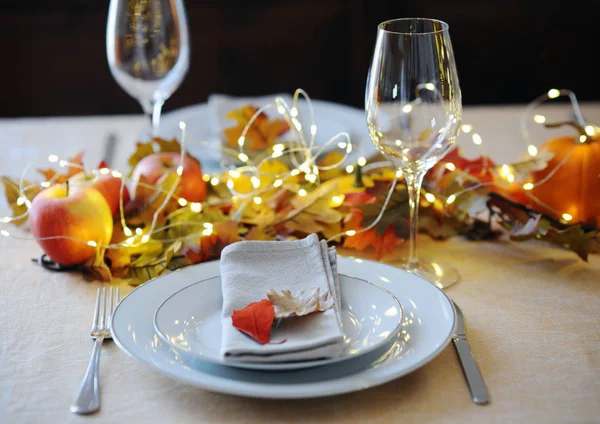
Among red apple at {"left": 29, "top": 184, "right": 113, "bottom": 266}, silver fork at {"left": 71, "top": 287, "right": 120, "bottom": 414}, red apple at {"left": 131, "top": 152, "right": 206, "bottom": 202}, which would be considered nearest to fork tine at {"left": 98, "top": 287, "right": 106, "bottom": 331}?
silver fork at {"left": 71, "top": 287, "right": 120, "bottom": 414}

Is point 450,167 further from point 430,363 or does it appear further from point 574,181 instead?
point 430,363

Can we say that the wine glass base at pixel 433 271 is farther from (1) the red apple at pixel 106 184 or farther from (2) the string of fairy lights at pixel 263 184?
(1) the red apple at pixel 106 184

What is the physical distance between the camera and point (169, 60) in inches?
44.2

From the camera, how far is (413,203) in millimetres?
795

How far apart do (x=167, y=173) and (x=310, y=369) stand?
0.47 m

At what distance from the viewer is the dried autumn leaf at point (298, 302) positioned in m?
0.59

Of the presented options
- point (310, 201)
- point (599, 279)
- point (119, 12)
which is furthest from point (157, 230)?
point (599, 279)

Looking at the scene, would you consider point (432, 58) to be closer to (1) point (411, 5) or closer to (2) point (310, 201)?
(2) point (310, 201)

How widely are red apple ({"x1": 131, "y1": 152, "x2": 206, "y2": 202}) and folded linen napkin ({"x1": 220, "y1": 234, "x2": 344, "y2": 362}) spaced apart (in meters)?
0.29

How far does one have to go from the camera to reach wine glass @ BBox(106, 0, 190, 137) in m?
1.08

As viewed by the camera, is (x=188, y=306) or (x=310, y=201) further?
(x=310, y=201)

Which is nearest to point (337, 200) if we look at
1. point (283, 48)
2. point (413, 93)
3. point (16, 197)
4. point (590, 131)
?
point (413, 93)

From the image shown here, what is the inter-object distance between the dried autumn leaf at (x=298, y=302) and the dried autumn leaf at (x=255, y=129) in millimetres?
506

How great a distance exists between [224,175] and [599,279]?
1.72 feet
